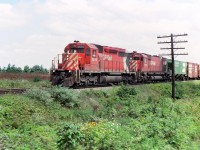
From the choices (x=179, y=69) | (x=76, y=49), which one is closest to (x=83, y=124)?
(x=76, y=49)

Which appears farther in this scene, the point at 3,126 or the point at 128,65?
the point at 128,65

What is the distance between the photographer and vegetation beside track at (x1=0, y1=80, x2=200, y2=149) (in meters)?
11.2

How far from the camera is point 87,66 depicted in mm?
27156

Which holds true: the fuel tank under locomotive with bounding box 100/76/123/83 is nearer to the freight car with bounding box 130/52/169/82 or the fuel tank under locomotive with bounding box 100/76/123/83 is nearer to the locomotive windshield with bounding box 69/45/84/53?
the locomotive windshield with bounding box 69/45/84/53

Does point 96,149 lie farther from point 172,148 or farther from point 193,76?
point 193,76

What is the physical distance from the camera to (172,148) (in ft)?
42.7

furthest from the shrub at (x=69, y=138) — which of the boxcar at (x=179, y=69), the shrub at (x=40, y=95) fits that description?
the boxcar at (x=179, y=69)

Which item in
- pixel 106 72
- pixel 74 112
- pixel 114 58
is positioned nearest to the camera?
pixel 74 112

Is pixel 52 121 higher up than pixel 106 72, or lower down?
lower down

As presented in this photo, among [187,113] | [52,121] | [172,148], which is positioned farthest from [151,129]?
[187,113]

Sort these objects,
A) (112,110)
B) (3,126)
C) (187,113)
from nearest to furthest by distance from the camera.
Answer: (3,126) → (112,110) → (187,113)

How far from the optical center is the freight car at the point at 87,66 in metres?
25.6

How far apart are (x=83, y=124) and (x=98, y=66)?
1491 centimetres

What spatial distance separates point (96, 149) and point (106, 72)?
1976 centimetres
